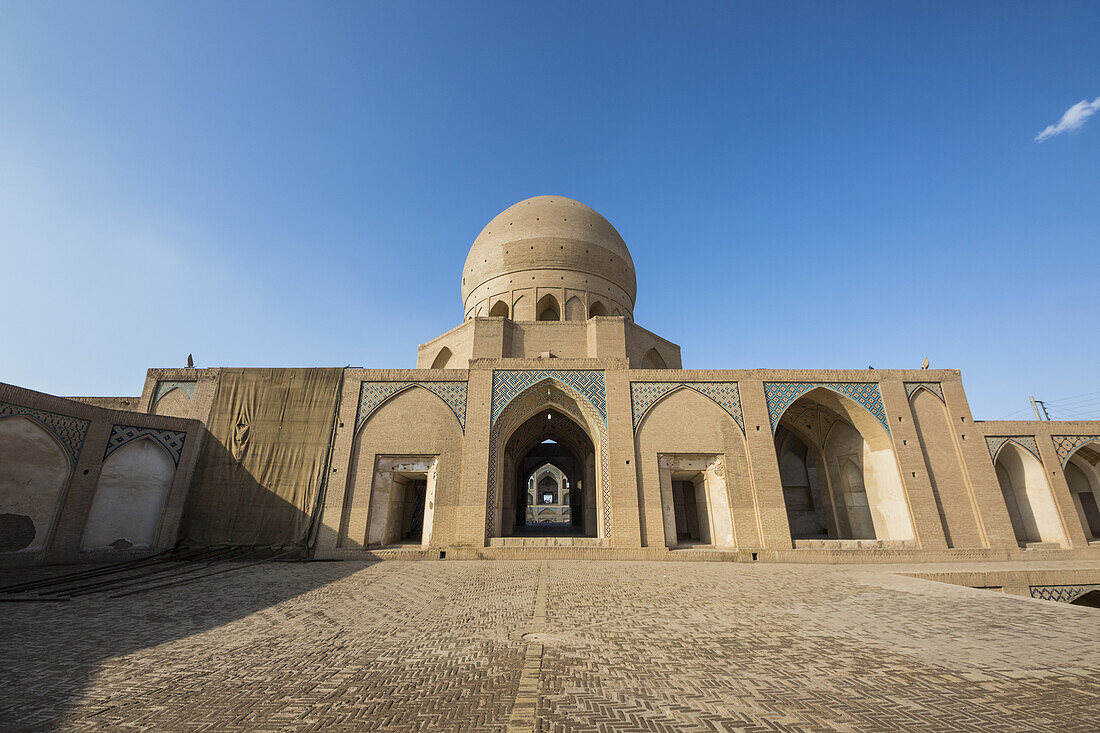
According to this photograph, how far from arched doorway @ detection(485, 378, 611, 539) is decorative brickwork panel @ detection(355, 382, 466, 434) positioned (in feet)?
3.67

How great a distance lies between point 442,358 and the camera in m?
15.4

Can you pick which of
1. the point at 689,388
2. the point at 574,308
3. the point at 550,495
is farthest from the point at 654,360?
the point at 550,495

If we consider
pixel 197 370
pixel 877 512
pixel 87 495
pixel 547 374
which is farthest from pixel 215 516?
pixel 877 512

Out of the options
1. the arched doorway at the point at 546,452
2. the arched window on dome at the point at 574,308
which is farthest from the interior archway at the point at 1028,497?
the arched window on dome at the point at 574,308

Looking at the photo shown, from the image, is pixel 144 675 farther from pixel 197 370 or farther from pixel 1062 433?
pixel 1062 433

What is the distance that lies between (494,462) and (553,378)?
2464 mm

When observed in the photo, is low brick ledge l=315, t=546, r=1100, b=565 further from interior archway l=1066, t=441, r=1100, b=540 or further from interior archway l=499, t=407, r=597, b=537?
interior archway l=1066, t=441, r=1100, b=540

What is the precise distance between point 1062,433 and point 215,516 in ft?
70.5

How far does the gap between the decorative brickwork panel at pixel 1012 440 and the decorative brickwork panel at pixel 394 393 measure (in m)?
13.5

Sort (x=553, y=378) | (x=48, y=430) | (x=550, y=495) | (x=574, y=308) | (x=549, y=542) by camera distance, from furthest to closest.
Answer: (x=550, y=495)
(x=574, y=308)
(x=553, y=378)
(x=549, y=542)
(x=48, y=430)

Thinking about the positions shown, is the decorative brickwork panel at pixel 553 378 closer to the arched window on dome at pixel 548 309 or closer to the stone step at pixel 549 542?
the stone step at pixel 549 542

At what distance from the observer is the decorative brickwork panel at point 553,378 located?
11125mm

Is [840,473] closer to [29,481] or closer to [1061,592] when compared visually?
[1061,592]

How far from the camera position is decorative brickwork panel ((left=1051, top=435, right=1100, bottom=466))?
1214 cm
